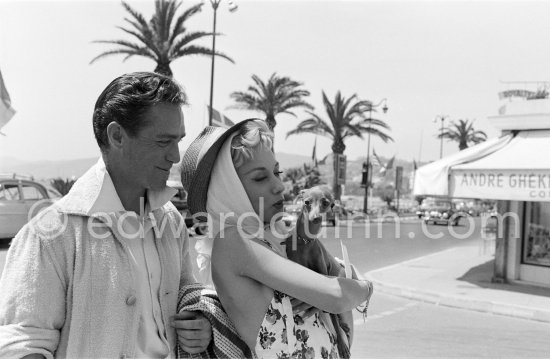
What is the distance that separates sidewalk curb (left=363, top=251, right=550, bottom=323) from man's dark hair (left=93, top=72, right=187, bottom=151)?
7889 mm

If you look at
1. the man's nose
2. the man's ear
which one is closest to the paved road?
the man's nose

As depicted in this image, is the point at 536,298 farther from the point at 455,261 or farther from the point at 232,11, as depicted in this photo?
the point at 232,11

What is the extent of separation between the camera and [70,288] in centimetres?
146

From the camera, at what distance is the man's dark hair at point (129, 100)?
1601mm

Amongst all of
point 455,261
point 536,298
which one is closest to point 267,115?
point 455,261

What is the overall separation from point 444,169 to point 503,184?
43.4 inches

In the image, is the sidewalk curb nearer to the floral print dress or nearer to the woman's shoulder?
the floral print dress

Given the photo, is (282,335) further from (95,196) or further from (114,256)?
(95,196)

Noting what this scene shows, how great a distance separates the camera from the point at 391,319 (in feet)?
26.2

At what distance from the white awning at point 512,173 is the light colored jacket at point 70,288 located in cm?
908

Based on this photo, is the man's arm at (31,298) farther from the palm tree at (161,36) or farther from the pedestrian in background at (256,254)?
the palm tree at (161,36)

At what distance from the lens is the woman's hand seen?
64.7 inches

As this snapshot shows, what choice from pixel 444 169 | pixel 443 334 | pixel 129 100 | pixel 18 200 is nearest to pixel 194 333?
pixel 129 100

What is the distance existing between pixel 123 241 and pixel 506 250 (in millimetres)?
11011
